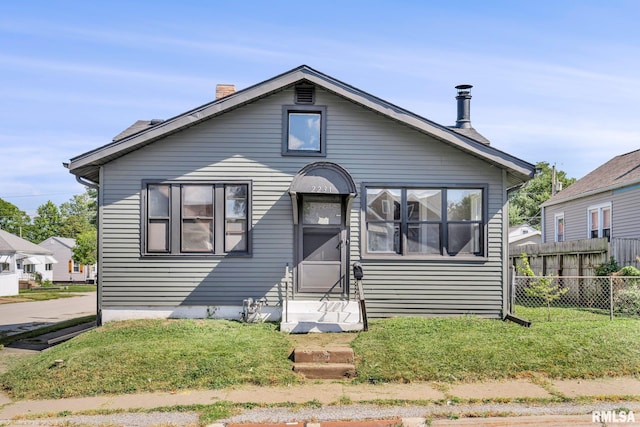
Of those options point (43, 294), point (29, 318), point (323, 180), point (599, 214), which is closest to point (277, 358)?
point (323, 180)

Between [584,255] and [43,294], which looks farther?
[43,294]

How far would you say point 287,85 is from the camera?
39.7ft

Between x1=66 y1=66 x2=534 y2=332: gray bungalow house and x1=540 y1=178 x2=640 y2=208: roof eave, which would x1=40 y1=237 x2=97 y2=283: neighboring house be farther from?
x1=66 y1=66 x2=534 y2=332: gray bungalow house

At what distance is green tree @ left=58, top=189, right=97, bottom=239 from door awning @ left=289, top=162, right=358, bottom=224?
233ft

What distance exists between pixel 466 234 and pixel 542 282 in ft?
10.3

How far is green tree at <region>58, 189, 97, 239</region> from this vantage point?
82000 millimetres

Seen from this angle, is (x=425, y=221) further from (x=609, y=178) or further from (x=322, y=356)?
(x=609, y=178)

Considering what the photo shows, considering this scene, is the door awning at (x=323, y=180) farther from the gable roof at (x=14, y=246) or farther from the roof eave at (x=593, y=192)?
the gable roof at (x=14, y=246)

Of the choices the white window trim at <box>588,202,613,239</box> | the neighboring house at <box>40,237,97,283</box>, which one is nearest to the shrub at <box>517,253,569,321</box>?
the white window trim at <box>588,202,613,239</box>

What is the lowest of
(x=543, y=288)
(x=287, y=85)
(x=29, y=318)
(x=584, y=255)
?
(x=29, y=318)

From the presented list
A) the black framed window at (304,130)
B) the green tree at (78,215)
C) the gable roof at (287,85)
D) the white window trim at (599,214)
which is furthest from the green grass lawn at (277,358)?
the green tree at (78,215)

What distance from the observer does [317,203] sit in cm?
1241

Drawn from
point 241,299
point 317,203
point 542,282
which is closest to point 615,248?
point 542,282

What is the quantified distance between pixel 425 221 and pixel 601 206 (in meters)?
13.1
